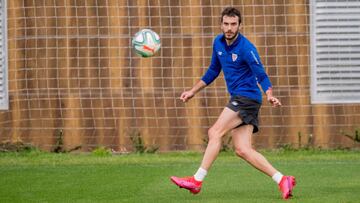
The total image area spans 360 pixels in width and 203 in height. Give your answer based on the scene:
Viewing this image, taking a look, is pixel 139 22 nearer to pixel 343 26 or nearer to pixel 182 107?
pixel 182 107

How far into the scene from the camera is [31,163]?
15.6 meters

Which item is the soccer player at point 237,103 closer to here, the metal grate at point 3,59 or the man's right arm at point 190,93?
the man's right arm at point 190,93

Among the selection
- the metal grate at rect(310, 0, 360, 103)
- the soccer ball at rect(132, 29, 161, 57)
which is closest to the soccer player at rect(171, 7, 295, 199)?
the soccer ball at rect(132, 29, 161, 57)

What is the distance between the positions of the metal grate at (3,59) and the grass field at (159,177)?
3.34 ft

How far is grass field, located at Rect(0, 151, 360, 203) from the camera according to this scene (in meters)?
10.9

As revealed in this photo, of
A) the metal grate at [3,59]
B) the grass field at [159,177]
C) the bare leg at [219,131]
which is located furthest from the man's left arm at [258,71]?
the metal grate at [3,59]

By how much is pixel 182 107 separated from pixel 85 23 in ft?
6.38

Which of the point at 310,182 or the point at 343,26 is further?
the point at 343,26

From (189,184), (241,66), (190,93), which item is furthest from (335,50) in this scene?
(189,184)

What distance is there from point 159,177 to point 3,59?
5129mm

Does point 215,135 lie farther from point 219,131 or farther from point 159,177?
point 159,177

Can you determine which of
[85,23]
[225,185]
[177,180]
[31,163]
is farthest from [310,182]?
[85,23]

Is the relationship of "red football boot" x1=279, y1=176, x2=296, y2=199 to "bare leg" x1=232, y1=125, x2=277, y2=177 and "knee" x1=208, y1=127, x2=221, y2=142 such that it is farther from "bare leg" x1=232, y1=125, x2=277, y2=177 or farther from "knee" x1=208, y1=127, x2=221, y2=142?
"knee" x1=208, y1=127, x2=221, y2=142

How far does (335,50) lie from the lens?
17484 mm
